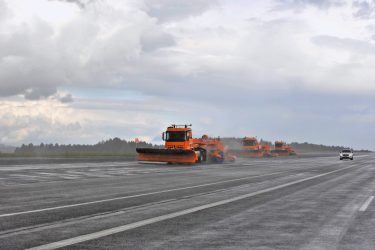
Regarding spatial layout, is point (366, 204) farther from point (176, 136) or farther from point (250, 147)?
point (250, 147)

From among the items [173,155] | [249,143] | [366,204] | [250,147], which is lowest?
[366,204]

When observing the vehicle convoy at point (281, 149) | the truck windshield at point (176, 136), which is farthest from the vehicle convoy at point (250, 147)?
the truck windshield at point (176, 136)

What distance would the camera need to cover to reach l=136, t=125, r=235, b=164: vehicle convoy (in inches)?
1533

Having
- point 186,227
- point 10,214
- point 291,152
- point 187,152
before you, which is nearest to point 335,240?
point 186,227

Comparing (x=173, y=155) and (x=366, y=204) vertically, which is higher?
(x=173, y=155)

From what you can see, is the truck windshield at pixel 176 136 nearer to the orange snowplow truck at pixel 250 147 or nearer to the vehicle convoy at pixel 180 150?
the vehicle convoy at pixel 180 150

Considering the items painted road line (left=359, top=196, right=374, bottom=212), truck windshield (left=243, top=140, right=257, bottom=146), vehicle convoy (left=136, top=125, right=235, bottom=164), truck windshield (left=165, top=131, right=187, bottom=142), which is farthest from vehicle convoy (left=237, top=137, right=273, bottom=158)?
painted road line (left=359, top=196, right=374, bottom=212)

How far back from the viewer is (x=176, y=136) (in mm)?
40344

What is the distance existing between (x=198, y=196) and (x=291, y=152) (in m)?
70.3

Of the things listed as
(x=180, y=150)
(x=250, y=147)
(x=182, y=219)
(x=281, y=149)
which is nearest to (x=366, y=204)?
(x=182, y=219)

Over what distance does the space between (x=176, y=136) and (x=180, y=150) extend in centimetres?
234

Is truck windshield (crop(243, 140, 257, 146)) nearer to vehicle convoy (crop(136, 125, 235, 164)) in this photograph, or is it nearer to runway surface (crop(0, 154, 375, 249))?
vehicle convoy (crop(136, 125, 235, 164))

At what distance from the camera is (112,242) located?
742 centimetres

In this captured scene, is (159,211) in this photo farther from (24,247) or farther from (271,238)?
(24,247)
